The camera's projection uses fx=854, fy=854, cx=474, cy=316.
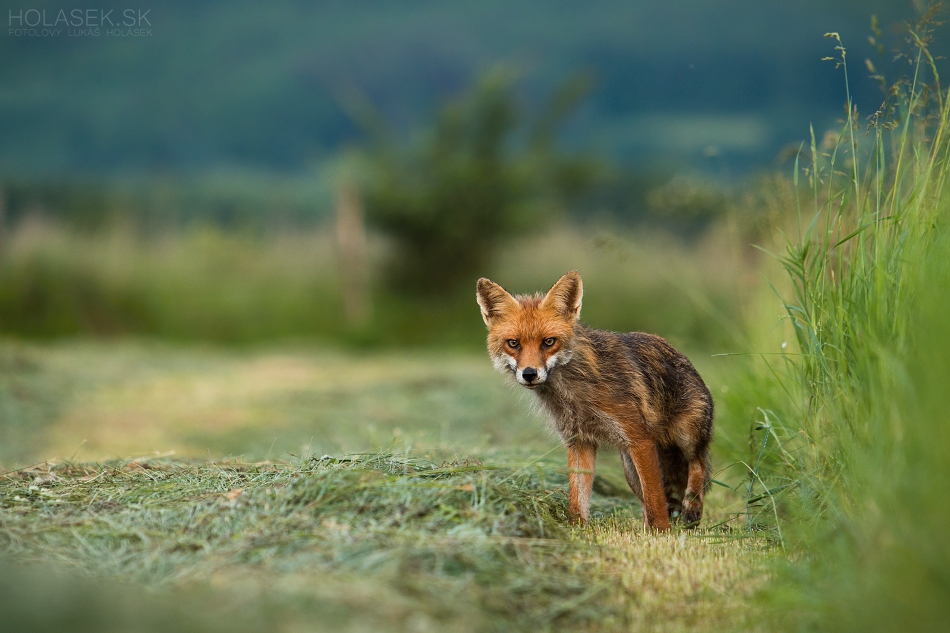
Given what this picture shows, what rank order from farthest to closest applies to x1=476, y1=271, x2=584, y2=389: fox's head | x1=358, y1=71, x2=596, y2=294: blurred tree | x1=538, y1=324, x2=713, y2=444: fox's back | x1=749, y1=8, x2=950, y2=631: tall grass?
1. x1=358, y1=71, x2=596, y2=294: blurred tree
2. x1=538, y1=324, x2=713, y2=444: fox's back
3. x1=476, y1=271, x2=584, y2=389: fox's head
4. x1=749, y1=8, x2=950, y2=631: tall grass

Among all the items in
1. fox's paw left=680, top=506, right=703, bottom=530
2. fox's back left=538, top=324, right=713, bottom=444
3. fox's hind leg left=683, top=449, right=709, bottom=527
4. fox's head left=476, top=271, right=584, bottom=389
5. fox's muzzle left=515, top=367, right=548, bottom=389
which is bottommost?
fox's paw left=680, top=506, right=703, bottom=530

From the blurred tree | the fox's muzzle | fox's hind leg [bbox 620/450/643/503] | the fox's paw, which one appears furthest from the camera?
the blurred tree

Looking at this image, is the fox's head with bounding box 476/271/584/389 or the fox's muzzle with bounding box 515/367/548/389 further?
the fox's head with bounding box 476/271/584/389

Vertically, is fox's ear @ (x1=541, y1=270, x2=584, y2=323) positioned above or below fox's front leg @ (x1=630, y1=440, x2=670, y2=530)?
above

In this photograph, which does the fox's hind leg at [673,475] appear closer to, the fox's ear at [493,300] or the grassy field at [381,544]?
the grassy field at [381,544]

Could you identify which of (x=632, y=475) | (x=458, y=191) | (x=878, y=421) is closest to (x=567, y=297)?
(x=632, y=475)

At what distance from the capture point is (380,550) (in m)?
2.88

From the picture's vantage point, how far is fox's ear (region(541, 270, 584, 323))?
14.7 ft

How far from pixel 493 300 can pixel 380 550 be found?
1994mm

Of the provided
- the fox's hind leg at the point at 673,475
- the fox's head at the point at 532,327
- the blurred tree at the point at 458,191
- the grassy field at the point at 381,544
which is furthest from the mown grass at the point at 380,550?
the blurred tree at the point at 458,191

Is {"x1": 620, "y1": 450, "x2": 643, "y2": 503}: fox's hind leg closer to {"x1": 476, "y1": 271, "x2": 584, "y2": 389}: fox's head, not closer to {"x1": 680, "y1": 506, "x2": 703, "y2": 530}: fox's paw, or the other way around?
{"x1": 680, "y1": 506, "x2": 703, "y2": 530}: fox's paw

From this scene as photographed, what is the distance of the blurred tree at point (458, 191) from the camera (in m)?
16.1

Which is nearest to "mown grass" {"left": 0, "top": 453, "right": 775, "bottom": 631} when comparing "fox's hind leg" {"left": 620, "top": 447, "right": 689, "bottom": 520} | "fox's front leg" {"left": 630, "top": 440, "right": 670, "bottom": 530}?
"fox's front leg" {"left": 630, "top": 440, "right": 670, "bottom": 530}

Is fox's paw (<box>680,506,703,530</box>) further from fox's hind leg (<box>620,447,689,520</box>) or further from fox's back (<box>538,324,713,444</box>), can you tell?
fox's back (<box>538,324,713,444</box>)
